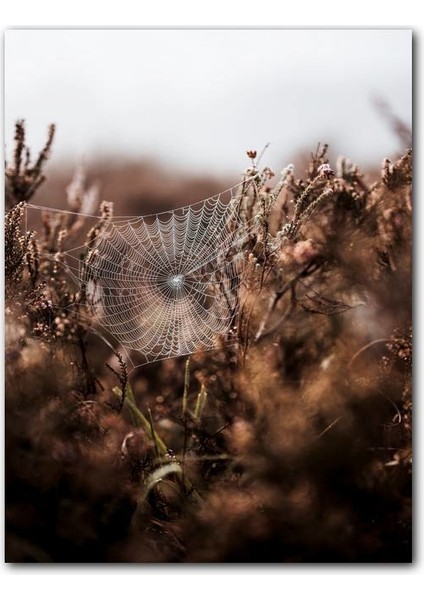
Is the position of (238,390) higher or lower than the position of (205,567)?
higher

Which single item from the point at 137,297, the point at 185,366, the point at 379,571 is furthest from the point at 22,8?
the point at 379,571

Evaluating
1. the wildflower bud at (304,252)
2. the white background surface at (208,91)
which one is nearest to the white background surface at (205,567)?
the white background surface at (208,91)

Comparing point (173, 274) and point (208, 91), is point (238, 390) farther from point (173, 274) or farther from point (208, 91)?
point (208, 91)

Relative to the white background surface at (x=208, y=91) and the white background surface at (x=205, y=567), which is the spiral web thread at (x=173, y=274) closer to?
the white background surface at (x=208, y=91)

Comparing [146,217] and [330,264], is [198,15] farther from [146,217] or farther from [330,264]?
[330,264]

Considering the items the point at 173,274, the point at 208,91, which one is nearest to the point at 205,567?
the point at 173,274

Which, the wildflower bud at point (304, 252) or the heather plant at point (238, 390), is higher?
the wildflower bud at point (304, 252)

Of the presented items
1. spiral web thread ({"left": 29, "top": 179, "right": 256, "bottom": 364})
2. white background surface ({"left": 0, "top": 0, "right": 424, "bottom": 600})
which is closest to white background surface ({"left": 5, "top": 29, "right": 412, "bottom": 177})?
white background surface ({"left": 0, "top": 0, "right": 424, "bottom": 600})
